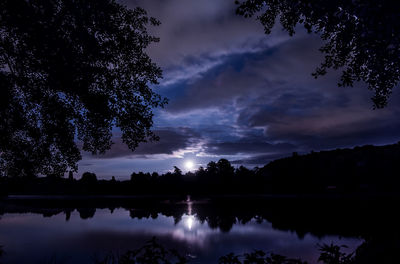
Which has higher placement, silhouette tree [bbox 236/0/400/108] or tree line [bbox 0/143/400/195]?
silhouette tree [bbox 236/0/400/108]

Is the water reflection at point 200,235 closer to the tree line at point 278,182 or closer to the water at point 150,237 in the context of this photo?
the water at point 150,237

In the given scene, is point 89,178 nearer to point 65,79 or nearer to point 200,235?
point 200,235

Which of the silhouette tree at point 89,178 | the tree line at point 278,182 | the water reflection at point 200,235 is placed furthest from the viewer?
the silhouette tree at point 89,178

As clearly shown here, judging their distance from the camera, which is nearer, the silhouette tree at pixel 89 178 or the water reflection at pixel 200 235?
the water reflection at pixel 200 235

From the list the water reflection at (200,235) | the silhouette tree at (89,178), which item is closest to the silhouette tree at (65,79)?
the water reflection at (200,235)

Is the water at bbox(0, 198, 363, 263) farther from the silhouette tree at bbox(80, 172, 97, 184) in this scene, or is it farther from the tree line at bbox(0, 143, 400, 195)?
the silhouette tree at bbox(80, 172, 97, 184)

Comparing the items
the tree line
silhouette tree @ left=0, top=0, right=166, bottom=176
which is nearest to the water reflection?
silhouette tree @ left=0, top=0, right=166, bottom=176

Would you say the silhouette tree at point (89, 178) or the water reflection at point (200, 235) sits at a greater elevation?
the silhouette tree at point (89, 178)

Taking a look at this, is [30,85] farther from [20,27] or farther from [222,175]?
[222,175]

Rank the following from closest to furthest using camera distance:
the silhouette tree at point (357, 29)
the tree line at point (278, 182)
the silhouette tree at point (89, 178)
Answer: the silhouette tree at point (357, 29) < the tree line at point (278, 182) < the silhouette tree at point (89, 178)

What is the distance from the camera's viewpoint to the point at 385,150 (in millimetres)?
195625

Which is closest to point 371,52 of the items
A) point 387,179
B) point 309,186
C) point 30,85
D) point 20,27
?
point 20,27

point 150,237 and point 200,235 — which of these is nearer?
point 150,237

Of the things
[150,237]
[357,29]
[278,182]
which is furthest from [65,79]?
[278,182]
